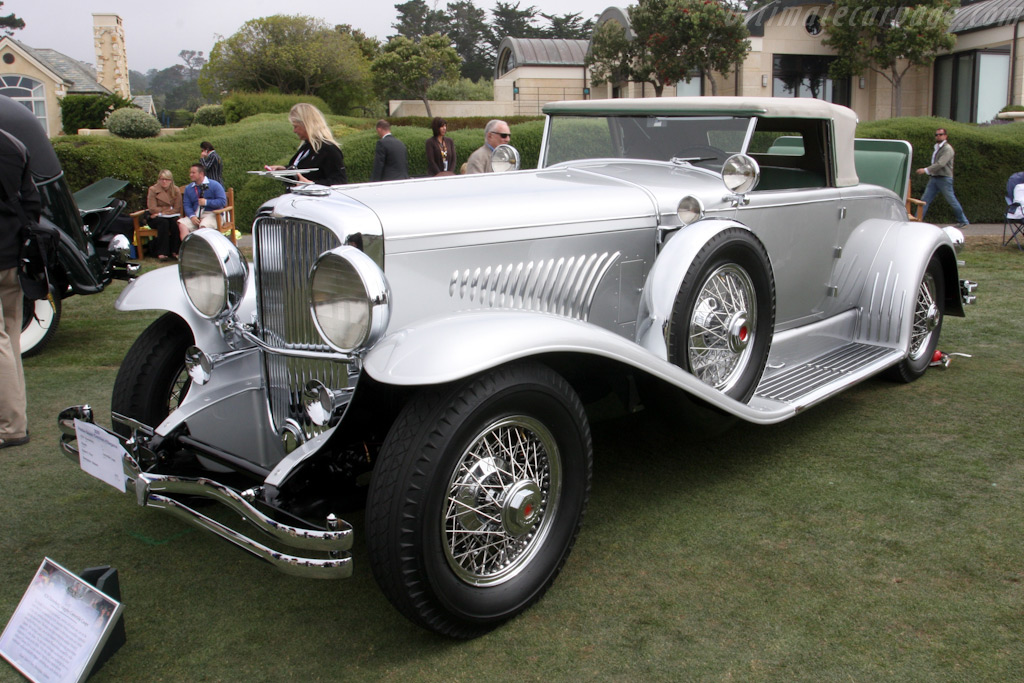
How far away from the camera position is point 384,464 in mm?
2203

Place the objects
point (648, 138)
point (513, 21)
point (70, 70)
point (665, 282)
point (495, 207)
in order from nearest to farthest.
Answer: point (495, 207) < point (665, 282) < point (648, 138) < point (70, 70) < point (513, 21)

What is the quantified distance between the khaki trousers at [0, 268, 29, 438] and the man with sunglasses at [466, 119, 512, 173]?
148 inches

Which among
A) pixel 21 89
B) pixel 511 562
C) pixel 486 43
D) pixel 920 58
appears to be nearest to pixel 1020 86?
pixel 920 58

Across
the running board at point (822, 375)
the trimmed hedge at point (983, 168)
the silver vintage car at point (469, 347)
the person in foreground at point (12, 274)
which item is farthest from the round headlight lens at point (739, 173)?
the trimmed hedge at point (983, 168)

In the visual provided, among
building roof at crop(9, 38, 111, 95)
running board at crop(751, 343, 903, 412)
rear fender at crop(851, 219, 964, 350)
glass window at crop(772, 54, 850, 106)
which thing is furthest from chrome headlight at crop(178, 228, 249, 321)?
building roof at crop(9, 38, 111, 95)

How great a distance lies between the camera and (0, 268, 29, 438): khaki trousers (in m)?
3.88

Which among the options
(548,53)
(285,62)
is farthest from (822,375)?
(285,62)

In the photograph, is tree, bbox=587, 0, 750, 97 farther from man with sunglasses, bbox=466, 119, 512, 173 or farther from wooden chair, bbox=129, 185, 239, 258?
man with sunglasses, bbox=466, 119, 512, 173

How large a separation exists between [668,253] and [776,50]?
2920cm

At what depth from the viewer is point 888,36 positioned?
25.9 meters

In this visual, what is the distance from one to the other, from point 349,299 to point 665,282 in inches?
50.9

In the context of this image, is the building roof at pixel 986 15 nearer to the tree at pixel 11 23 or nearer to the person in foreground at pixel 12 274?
the person in foreground at pixel 12 274

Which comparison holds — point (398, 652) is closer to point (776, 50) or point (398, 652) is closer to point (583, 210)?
point (583, 210)

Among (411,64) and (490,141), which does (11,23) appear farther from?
(490,141)
